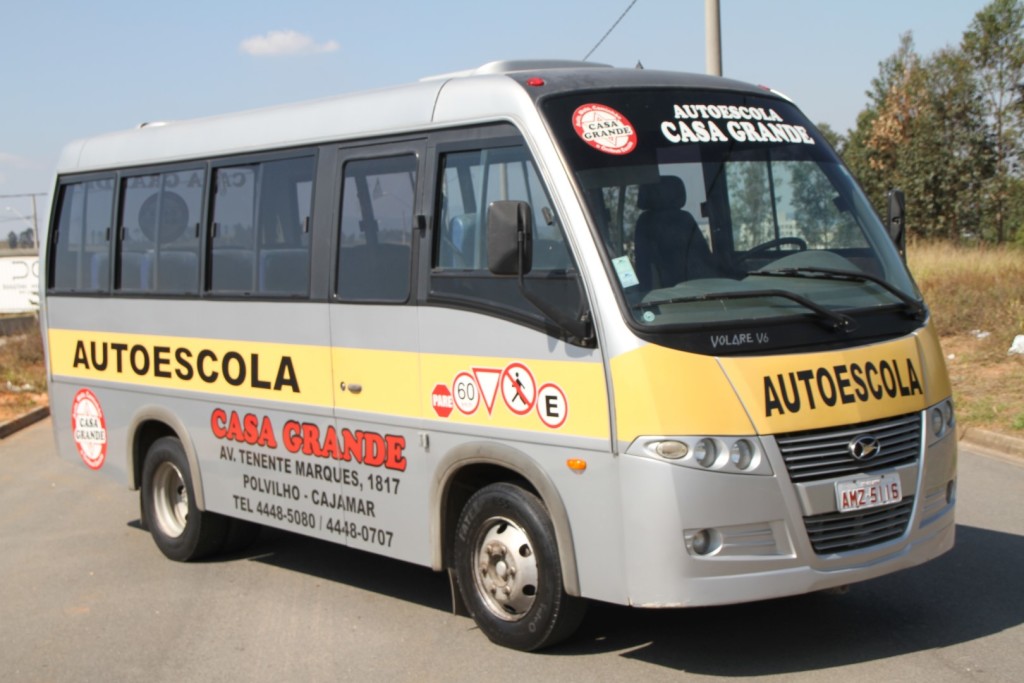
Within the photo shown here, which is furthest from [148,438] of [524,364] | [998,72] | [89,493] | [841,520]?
[998,72]

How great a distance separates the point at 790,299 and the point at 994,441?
7.17 meters

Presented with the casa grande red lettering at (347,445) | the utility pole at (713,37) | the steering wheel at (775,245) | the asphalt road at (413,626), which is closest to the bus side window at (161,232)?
the casa grande red lettering at (347,445)

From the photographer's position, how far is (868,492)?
5.78 m

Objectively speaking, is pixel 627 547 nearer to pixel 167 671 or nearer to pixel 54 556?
pixel 167 671

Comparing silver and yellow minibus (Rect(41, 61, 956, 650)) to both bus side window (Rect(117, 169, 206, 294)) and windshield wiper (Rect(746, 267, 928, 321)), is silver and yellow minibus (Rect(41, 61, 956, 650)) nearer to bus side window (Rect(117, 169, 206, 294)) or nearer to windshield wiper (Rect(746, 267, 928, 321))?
windshield wiper (Rect(746, 267, 928, 321))

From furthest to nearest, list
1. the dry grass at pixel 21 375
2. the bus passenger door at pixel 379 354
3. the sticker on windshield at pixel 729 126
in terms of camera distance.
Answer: the dry grass at pixel 21 375 → the bus passenger door at pixel 379 354 → the sticker on windshield at pixel 729 126

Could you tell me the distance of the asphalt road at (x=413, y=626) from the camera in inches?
238

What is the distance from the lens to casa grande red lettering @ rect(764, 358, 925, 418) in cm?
564

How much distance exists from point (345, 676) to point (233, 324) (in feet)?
9.55

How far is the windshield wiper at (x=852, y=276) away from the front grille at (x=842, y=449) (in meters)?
0.60

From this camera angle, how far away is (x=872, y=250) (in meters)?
6.61

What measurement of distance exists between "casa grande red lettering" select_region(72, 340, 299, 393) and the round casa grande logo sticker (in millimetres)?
265

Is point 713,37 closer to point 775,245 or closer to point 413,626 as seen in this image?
point 775,245

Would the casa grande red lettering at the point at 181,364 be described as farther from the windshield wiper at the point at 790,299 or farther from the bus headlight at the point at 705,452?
the bus headlight at the point at 705,452
